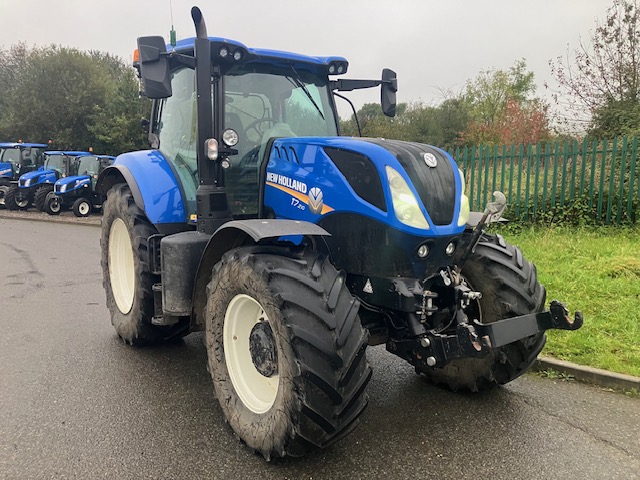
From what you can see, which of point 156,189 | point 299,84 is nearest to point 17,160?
point 156,189

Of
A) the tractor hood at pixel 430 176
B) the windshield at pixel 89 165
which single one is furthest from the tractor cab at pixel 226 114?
the windshield at pixel 89 165

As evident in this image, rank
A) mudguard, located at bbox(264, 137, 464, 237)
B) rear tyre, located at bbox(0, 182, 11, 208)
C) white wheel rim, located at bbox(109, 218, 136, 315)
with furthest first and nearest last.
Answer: rear tyre, located at bbox(0, 182, 11, 208)
white wheel rim, located at bbox(109, 218, 136, 315)
mudguard, located at bbox(264, 137, 464, 237)

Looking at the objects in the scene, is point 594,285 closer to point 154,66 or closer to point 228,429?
point 228,429

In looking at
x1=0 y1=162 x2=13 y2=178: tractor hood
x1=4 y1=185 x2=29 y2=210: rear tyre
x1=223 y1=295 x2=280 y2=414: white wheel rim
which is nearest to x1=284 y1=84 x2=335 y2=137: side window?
x1=223 y1=295 x2=280 y2=414: white wheel rim

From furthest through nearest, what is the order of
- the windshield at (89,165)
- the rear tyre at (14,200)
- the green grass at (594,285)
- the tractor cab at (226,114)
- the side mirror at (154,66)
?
the rear tyre at (14,200), the windshield at (89,165), the green grass at (594,285), the tractor cab at (226,114), the side mirror at (154,66)

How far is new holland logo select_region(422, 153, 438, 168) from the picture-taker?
119 inches

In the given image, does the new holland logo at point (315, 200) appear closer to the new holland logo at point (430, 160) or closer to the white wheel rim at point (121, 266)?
the new holland logo at point (430, 160)

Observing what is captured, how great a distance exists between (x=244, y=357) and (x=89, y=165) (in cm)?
1709

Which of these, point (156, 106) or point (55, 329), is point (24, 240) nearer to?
point (55, 329)

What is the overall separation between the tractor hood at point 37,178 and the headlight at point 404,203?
758 inches

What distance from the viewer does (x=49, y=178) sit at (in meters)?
19.0

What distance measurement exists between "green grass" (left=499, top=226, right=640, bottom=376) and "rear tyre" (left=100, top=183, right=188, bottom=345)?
11.1 ft

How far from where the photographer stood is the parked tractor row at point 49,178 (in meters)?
17.7

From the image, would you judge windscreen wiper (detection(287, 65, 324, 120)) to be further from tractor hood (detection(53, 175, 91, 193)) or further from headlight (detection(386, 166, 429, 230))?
tractor hood (detection(53, 175, 91, 193))
